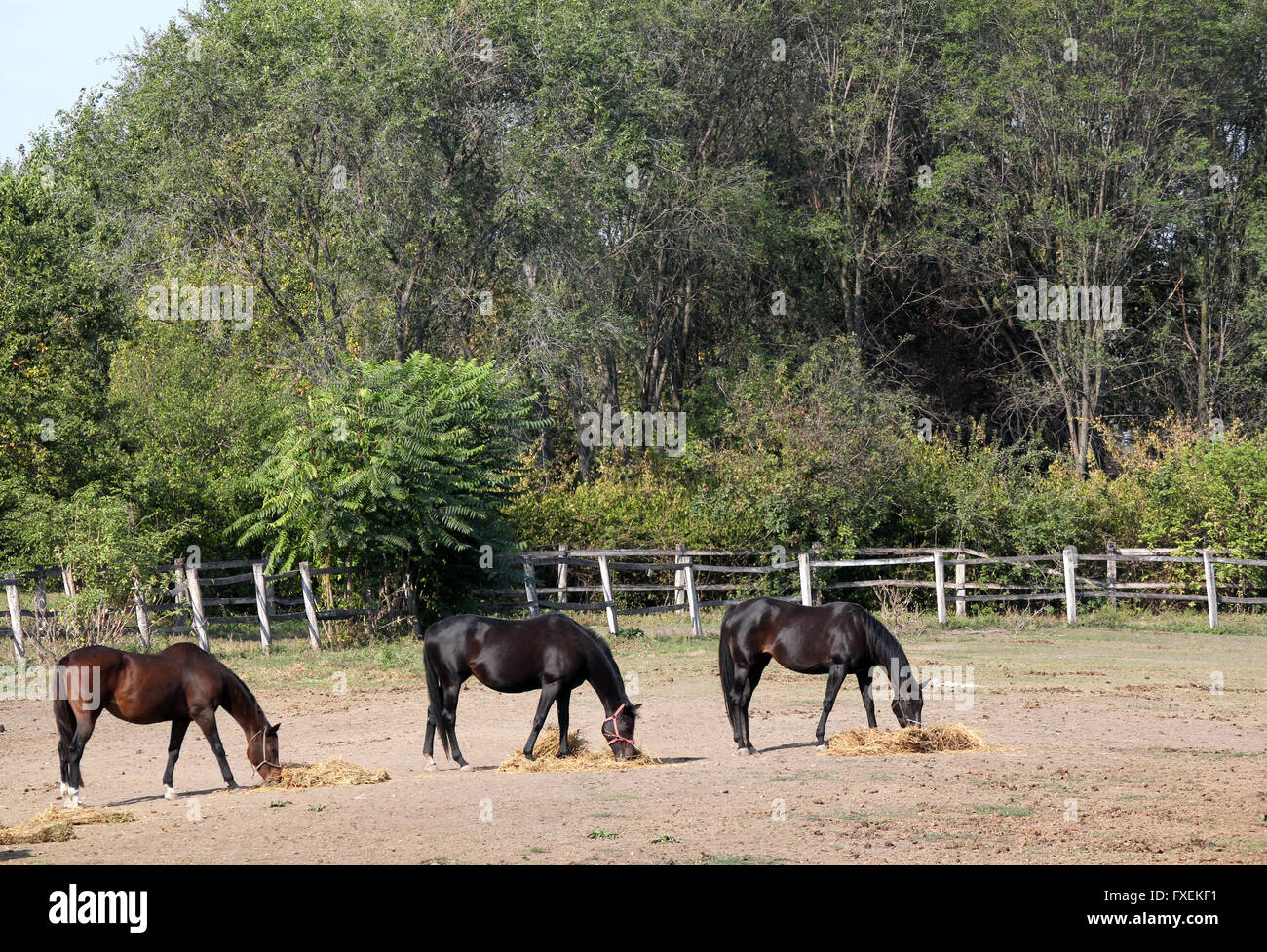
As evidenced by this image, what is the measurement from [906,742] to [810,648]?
1386 mm

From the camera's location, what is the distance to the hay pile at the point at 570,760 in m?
12.8

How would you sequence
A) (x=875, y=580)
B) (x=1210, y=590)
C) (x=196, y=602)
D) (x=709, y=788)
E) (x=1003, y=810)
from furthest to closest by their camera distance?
(x=875, y=580) → (x=1210, y=590) → (x=196, y=602) → (x=709, y=788) → (x=1003, y=810)

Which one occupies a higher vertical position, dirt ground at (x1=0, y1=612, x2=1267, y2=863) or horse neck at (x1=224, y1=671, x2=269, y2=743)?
horse neck at (x1=224, y1=671, x2=269, y2=743)

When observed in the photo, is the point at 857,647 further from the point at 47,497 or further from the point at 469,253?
the point at 469,253

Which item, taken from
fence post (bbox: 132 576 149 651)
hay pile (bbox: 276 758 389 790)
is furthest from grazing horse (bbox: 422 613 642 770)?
fence post (bbox: 132 576 149 651)

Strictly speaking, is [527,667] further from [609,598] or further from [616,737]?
[609,598]

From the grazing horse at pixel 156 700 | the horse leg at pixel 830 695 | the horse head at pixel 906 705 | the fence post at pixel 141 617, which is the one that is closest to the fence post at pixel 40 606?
the fence post at pixel 141 617

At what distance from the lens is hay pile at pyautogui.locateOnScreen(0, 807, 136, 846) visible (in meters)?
10.0

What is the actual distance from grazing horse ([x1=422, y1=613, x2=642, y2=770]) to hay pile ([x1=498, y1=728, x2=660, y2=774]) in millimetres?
95

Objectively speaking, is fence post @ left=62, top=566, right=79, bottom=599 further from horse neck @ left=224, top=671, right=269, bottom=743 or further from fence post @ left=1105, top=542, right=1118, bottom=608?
fence post @ left=1105, top=542, right=1118, bottom=608

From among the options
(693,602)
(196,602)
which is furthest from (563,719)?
(693,602)

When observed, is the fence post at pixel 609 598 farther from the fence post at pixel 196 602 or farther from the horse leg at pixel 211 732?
the horse leg at pixel 211 732

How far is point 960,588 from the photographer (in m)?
29.6

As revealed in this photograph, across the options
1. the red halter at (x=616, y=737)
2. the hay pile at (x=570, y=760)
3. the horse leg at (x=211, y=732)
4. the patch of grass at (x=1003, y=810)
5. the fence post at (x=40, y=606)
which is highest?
the fence post at (x=40, y=606)
